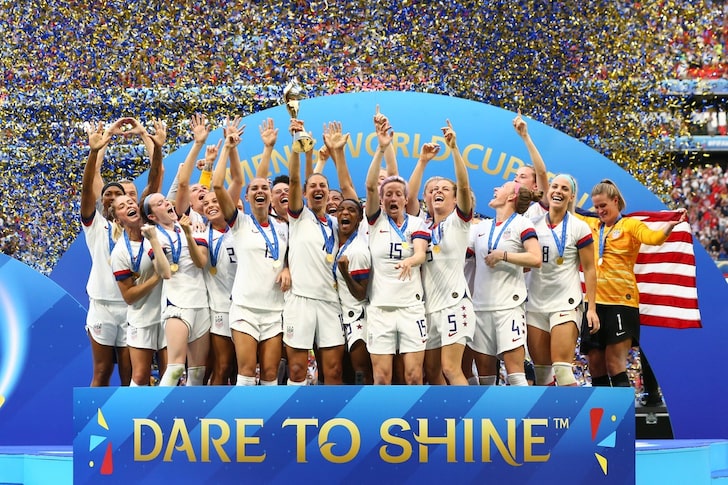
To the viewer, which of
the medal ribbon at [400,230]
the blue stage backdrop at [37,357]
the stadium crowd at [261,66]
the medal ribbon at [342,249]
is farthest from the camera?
the stadium crowd at [261,66]

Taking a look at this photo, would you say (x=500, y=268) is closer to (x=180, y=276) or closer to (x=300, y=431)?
(x=300, y=431)

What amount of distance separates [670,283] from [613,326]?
32.1 inches

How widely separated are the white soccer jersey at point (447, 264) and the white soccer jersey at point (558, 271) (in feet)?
1.89

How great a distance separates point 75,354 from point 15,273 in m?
0.80

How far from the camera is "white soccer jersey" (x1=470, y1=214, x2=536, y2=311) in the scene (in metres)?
7.36

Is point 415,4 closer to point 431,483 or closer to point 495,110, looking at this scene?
point 495,110

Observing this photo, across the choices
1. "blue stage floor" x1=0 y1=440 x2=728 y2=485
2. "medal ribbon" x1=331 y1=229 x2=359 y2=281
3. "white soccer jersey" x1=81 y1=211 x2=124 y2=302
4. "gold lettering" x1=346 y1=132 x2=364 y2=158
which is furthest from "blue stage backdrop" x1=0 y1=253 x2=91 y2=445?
"medal ribbon" x1=331 y1=229 x2=359 y2=281

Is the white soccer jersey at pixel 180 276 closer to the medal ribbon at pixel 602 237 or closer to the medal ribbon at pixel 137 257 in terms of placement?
the medal ribbon at pixel 137 257

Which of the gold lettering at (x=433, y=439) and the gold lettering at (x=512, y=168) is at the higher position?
the gold lettering at (x=512, y=168)

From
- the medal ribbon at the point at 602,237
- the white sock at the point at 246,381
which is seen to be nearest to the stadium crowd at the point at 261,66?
the medal ribbon at the point at 602,237

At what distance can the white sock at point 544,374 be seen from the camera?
7.60m

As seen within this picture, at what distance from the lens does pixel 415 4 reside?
54.6 ft

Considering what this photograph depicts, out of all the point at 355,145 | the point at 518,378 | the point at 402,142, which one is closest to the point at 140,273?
the point at 518,378

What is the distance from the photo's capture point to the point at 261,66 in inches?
654
